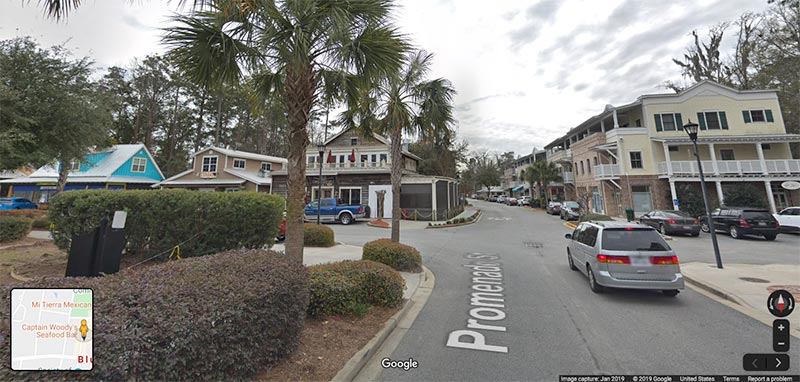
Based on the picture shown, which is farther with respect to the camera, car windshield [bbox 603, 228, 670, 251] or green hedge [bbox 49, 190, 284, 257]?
green hedge [bbox 49, 190, 284, 257]

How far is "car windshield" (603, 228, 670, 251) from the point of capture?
210 inches

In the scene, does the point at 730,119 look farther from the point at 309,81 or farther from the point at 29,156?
the point at 29,156

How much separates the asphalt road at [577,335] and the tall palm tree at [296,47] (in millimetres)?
2634

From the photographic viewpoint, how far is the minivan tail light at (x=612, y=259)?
524 cm

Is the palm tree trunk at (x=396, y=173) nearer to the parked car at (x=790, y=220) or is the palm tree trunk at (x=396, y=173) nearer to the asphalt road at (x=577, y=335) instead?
the asphalt road at (x=577, y=335)

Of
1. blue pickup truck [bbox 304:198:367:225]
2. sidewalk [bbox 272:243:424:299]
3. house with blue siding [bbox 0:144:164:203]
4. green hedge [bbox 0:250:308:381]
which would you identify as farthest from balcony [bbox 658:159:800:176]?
house with blue siding [bbox 0:144:164:203]

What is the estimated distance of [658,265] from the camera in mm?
5160

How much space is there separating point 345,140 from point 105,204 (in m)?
21.7

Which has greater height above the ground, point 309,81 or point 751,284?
point 309,81

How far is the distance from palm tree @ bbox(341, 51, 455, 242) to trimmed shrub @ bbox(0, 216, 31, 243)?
1316cm

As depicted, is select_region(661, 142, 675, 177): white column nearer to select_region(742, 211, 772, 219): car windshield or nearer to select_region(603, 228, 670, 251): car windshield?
select_region(742, 211, 772, 219): car windshield

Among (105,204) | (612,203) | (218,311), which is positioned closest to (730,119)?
(612,203)

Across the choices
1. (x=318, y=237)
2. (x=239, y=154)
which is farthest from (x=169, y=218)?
(x=239, y=154)

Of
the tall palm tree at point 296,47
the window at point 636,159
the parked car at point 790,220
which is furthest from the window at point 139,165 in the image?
the parked car at point 790,220
